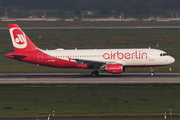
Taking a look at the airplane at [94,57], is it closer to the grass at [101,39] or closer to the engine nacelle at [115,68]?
the engine nacelle at [115,68]

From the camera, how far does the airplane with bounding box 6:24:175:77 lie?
150 feet

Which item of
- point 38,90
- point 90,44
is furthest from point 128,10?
point 38,90

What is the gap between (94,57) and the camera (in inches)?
A: 1828

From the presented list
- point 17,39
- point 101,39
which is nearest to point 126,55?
point 17,39

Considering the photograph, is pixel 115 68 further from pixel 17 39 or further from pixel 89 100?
pixel 17 39

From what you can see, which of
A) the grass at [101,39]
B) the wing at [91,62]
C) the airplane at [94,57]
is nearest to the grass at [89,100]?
the wing at [91,62]

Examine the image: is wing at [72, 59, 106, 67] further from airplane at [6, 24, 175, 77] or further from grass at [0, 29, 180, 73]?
grass at [0, 29, 180, 73]

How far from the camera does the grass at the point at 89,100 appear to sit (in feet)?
84.8

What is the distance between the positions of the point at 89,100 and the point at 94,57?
16512 millimetres

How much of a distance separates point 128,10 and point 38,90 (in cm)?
16759

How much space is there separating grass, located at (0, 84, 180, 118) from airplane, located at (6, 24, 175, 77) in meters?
7.99

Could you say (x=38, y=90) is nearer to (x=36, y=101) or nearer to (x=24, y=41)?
(x=36, y=101)

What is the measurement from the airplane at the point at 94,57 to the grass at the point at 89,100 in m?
7.99

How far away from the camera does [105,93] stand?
33.7 m
